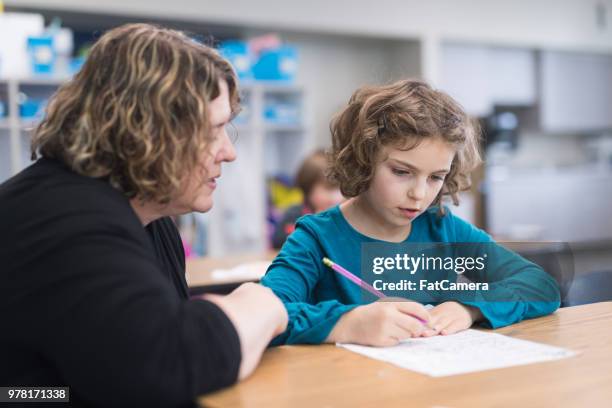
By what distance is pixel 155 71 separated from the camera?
39.3 inches

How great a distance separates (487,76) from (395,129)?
5799 millimetres

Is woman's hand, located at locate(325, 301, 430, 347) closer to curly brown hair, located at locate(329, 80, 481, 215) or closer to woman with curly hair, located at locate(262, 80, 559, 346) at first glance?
woman with curly hair, located at locate(262, 80, 559, 346)

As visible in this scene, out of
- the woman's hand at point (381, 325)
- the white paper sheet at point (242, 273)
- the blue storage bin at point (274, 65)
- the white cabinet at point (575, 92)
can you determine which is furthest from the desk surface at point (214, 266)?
the white cabinet at point (575, 92)

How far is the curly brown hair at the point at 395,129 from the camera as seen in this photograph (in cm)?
141

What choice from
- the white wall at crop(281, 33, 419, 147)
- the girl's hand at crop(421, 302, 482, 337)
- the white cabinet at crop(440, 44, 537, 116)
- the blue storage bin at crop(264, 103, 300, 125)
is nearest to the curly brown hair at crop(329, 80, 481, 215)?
the girl's hand at crop(421, 302, 482, 337)

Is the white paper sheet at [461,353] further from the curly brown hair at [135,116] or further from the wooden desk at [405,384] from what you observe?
the curly brown hair at [135,116]

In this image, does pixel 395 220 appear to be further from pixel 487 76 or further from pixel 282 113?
pixel 487 76

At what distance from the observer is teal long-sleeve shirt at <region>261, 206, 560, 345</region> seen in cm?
117

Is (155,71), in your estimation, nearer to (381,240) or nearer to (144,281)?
(144,281)

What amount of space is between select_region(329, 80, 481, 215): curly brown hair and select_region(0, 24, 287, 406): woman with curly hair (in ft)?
1.38

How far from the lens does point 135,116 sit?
3.23 ft

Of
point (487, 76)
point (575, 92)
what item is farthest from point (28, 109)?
point (575, 92)

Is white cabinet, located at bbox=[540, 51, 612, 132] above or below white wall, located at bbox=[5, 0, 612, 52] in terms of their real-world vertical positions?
below

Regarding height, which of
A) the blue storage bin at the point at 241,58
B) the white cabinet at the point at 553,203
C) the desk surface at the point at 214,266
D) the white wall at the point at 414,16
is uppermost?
the white wall at the point at 414,16
